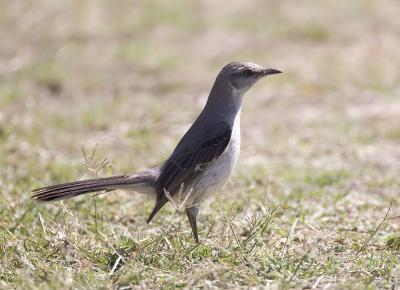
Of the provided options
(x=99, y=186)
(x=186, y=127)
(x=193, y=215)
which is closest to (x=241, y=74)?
(x=193, y=215)

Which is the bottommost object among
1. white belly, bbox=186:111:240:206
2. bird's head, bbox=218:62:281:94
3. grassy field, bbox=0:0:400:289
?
grassy field, bbox=0:0:400:289

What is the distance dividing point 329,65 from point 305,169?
4.10 meters

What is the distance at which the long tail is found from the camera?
5777mm

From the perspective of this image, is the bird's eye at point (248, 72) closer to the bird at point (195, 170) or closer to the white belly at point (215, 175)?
the bird at point (195, 170)

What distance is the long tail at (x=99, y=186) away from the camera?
578 cm

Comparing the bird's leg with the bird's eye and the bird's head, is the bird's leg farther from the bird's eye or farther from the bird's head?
the bird's eye

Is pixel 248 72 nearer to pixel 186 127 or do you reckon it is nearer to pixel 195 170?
pixel 195 170

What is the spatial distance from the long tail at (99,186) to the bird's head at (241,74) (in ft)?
3.43

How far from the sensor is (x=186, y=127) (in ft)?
32.9

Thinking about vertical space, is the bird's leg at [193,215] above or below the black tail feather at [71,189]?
below

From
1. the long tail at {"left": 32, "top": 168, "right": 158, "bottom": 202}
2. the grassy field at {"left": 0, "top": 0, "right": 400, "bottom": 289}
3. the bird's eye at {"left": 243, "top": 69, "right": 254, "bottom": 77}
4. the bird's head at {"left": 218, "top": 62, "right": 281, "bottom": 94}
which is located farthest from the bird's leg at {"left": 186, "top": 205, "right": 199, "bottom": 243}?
the bird's eye at {"left": 243, "top": 69, "right": 254, "bottom": 77}

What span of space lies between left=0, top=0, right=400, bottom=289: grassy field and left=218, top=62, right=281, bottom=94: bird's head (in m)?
0.84

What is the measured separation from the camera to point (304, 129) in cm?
1004

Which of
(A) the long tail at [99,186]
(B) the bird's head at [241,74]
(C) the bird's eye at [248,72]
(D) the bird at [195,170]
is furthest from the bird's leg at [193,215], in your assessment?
(C) the bird's eye at [248,72]
